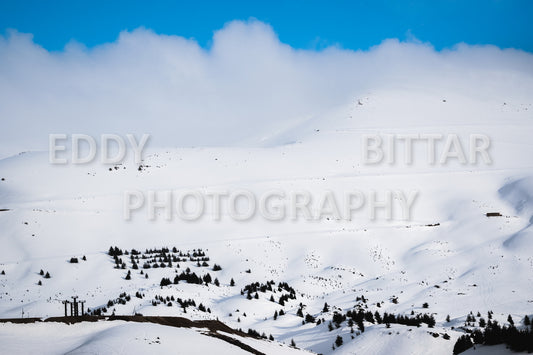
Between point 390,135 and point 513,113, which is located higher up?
point 513,113

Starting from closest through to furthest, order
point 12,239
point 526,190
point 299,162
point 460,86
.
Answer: point 12,239, point 526,190, point 299,162, point 460,86

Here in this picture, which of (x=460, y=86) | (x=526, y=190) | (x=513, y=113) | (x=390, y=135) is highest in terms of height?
(x=460, y=86)

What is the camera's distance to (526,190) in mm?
35469

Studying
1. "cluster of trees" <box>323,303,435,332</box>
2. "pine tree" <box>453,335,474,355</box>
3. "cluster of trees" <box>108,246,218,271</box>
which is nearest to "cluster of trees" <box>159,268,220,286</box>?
"cluster of trees" <box>108,246,218,271</box>

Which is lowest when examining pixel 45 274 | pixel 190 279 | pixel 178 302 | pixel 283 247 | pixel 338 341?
pixel 338 341

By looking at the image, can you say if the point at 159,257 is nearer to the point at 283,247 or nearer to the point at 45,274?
the point at 45,274

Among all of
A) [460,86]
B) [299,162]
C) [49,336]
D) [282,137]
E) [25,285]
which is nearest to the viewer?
[49,336]

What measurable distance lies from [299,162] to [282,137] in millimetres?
20518

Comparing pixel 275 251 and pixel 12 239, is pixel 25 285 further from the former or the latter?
pixel 275 251

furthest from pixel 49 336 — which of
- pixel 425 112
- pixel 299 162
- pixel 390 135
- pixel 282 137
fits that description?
pixel 425 112

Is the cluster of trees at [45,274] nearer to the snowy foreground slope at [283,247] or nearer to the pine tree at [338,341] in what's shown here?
the snowy foreground slope at [283,247]

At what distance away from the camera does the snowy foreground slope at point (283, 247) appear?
1823 centimetres

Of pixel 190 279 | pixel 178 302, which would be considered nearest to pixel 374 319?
pixel 178 302

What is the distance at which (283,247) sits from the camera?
1222 inches
